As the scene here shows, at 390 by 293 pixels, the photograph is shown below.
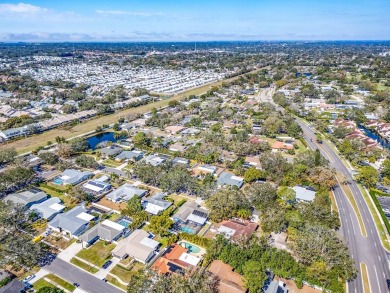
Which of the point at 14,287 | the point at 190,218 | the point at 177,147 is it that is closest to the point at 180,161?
the point at 177,147

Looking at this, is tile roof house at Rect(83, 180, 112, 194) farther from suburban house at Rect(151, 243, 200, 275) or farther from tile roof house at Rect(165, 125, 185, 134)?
tile roof house at Rect(165, 125, 185, 134)

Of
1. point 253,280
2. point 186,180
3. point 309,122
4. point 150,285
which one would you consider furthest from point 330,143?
point 150,285

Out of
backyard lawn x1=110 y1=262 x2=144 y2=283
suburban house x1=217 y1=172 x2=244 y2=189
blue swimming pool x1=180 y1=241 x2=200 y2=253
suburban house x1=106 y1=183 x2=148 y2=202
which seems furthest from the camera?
suburban house x1=217 y1=172 x2=244 y2=189

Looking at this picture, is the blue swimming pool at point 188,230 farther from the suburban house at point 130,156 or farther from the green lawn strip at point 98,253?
the suburban house at point 130,156

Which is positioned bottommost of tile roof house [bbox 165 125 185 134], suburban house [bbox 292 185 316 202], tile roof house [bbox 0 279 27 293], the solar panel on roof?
tile roof house [bbox 0 279 27 293]

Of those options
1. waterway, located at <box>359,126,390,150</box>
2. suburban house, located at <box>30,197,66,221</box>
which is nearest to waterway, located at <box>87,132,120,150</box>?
suburban house, located at <box>30,197,66,221</box>

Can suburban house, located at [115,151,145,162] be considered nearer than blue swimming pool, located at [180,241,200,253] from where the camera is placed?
No

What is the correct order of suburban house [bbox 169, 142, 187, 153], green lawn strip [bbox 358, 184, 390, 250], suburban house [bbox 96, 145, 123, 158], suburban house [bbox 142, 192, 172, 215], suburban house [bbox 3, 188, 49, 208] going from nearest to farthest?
green lawn strip [bbox 358, 184, 390, 250]
suburban house [bbox 142, 192, 172, 215]
suburban house [bbox 3, 188, 49, 208]
suburban house [bbox 96, 145, 123, 158]
suburban house [bbox 169, 142, 187, 153]

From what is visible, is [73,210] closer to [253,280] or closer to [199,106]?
[253,280]
